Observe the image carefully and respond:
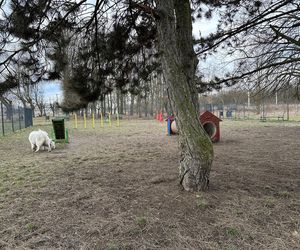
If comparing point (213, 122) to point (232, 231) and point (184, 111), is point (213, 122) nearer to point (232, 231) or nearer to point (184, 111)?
point (184, 111)

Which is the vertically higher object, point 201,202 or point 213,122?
point 213,122

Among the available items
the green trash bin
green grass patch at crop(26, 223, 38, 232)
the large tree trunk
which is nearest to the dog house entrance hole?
the green trash bin

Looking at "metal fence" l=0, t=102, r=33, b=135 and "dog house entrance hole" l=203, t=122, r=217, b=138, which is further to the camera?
"metal fence" l=0, t=102, r=33, b=135

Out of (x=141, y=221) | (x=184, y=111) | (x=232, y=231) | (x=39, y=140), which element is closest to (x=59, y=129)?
(x=39, y=140)

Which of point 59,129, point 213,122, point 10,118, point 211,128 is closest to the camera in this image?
point 213,122

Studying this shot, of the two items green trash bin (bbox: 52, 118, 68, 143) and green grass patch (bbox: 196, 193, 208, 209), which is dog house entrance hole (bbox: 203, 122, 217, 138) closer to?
green trash bin (bbox: 52, 118, 68, 143)

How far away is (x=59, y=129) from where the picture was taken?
9.25 meters

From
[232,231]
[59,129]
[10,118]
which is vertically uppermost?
[10,118]

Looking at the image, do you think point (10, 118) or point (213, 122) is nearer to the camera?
point (213, 122)

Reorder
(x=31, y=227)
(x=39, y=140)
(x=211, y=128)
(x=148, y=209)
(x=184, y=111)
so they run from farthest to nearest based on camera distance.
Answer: (x=211, y=128), (x=39, y=140), (x=184, y=111), (x=148, y=209), (x=31, y=227)

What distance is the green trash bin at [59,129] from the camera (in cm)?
905

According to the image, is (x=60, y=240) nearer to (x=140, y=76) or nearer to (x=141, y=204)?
(x=141, y=204)

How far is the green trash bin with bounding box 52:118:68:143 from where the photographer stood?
29.7ft

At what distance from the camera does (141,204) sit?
2938 mm
